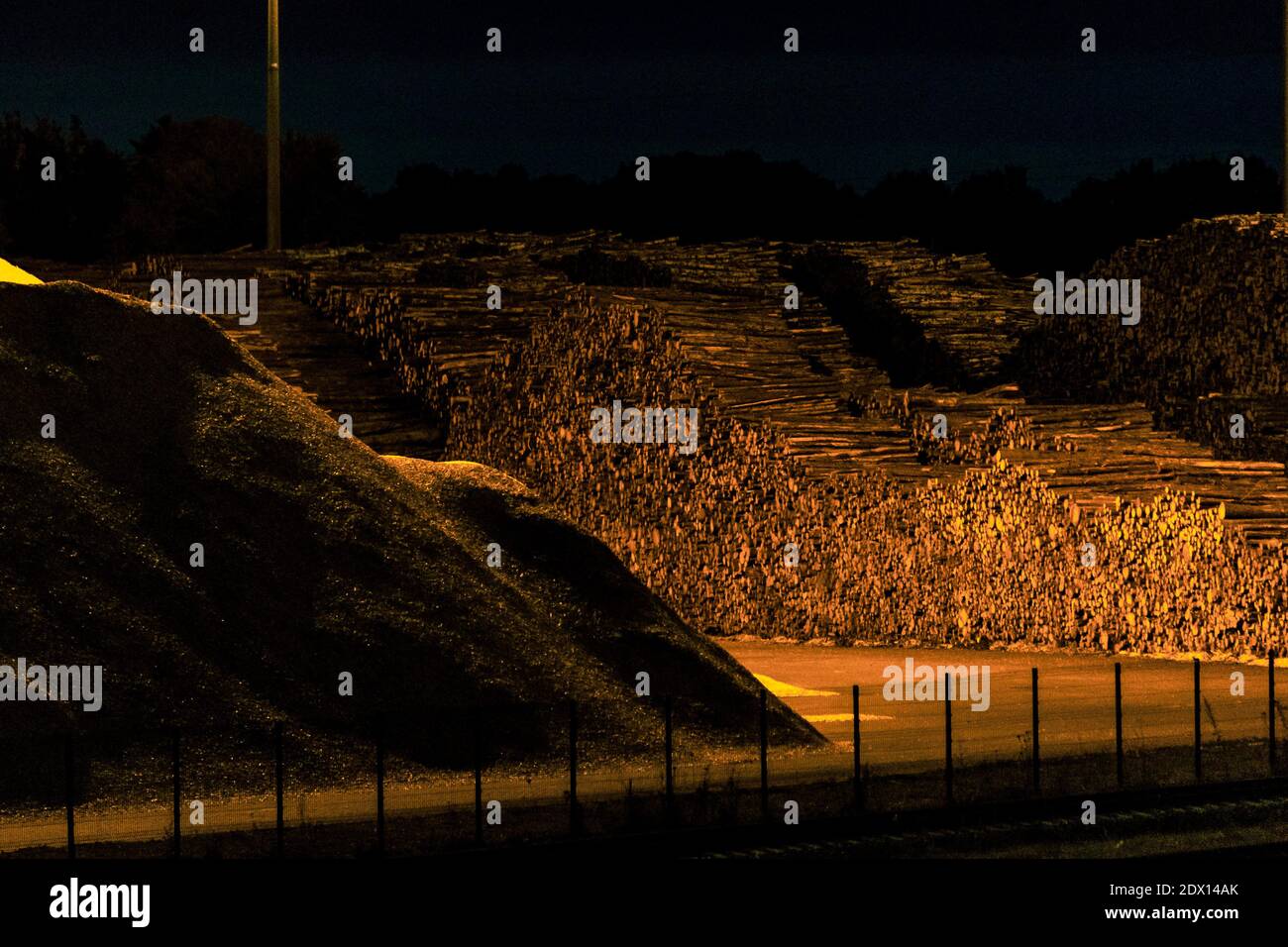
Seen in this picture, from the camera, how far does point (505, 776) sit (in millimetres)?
17219

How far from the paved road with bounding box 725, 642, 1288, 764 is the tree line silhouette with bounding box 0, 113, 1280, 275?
41673 millimetres

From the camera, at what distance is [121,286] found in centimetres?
3475

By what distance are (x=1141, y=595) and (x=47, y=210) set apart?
63.2 meters

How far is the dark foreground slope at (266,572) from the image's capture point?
17547 millimetres

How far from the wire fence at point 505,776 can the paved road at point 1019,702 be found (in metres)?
0.09

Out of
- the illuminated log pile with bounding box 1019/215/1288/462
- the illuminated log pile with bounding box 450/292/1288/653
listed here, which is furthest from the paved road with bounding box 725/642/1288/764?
the illuminated log pile with bounding box 1019/215/1288/462

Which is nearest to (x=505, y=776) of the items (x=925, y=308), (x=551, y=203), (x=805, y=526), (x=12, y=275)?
(x=12, y=275)

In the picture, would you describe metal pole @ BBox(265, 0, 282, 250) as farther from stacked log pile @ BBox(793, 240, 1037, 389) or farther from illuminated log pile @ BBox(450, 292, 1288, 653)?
stacked log pile @ BBox(793, 240, 1037, 389)

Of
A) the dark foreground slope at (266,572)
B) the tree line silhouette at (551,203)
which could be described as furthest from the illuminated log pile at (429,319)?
the tree line silhouette at (551,203)

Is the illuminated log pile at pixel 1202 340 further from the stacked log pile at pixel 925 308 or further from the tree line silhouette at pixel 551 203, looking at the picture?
the tree line silhouette at pixel 551 203

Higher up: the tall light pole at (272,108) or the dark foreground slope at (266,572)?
the tall light pole at (272,108)

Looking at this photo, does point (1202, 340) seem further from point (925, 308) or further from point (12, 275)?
point (12, 275)
